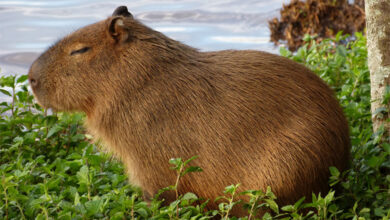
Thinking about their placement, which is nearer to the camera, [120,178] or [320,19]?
[120,178]

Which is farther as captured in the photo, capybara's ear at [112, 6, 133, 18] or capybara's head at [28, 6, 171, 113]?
capybara's ear at [112, 6, 133, 18]

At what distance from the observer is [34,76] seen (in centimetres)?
418

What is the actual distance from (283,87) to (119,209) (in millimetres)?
1209

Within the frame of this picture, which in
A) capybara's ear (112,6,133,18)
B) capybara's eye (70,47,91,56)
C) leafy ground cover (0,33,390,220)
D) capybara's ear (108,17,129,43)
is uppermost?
capybara's ear (112,6,133,18)

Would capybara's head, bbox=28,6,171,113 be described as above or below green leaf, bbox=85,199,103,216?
above

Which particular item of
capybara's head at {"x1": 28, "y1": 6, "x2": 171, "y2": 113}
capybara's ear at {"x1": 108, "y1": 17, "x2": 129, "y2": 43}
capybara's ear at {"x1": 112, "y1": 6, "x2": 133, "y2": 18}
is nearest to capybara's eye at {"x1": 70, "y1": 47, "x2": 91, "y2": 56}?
capybara's head at {"x1": 28, "y1": 6, "x2": 171, "y2": 113}

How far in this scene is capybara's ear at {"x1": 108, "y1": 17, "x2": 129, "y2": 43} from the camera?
391 centimetres

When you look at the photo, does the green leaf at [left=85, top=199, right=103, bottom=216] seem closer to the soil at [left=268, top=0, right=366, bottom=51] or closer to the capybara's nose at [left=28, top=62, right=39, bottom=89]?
the capybara's nose at [left=28, top=62, right=39, bottom=89]

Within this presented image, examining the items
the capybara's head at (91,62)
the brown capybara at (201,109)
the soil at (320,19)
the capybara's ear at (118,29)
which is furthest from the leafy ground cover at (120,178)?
the soil at (320,19)

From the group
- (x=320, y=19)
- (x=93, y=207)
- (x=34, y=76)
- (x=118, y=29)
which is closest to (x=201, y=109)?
(x=118, y=29)

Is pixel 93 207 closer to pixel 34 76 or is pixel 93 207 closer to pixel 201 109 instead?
pixel 201 109

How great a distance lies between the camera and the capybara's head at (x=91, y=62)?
12.8 feet

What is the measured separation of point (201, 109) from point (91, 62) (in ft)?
2.62

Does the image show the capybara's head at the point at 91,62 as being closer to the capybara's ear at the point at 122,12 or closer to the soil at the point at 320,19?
the capybara's ear at the point at 122,12
